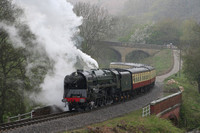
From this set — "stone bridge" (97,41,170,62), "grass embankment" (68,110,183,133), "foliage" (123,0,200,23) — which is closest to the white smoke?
"grass embankment" (68,110,183,133)

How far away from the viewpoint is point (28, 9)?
20531 millimetres

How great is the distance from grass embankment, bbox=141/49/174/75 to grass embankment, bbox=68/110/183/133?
137 ft

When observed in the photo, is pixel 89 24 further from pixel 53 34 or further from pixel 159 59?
pixel 159 59

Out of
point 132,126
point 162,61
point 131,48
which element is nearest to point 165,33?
point 131,48

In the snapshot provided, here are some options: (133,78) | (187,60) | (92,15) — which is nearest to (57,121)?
(133,78)

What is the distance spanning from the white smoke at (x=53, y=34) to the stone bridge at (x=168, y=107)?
22.8 ft

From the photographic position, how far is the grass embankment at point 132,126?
13387 mm

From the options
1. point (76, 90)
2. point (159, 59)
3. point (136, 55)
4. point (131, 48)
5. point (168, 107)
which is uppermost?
point (131, 48)

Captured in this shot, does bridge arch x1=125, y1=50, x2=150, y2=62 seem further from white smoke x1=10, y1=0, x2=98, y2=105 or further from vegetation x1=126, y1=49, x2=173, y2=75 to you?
white smoke x1=10, y1=0, x2=98, y2=105

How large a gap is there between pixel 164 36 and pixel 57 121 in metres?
70.4

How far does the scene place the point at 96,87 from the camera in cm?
1902

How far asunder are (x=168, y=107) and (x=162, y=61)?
45297mm

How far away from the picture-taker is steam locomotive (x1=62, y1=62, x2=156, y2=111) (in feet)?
59.1

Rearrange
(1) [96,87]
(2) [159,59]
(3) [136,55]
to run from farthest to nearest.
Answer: (3) [136,55], (2) [159,59], (1) [96,87]
